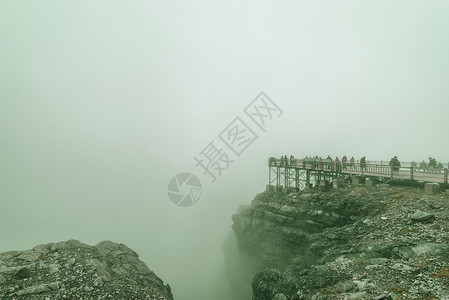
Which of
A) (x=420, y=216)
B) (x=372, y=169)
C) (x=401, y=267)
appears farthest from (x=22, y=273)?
(x=372, y=169)

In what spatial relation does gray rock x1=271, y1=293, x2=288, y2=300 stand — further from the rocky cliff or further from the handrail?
the handrail

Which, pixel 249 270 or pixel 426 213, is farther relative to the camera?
pixel 249 270

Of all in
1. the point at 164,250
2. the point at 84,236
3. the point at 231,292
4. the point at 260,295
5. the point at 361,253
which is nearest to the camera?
the point at 361,253

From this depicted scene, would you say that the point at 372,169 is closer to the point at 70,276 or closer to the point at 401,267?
the point at 401,267


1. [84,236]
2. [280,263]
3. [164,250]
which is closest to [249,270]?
[280,263]

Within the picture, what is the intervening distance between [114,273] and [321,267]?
500 inches

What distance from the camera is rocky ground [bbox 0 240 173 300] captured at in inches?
448

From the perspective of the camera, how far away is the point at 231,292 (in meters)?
30.3

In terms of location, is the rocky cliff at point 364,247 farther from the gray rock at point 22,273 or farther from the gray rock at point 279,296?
the gray rock at point 22,273

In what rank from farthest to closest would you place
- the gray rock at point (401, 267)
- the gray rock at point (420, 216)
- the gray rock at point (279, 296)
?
the gray rock at point (420, 216)
the gray rock at point (279, 296)
the gray rock at point (401, 267)

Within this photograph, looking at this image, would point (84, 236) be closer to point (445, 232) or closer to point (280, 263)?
point (280, 263)

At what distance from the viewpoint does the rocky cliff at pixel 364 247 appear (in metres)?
8.56

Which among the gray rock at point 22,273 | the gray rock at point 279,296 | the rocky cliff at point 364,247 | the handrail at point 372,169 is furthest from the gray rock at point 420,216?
the gray rock at point 22,273

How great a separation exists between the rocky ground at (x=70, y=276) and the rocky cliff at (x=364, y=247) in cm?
830
